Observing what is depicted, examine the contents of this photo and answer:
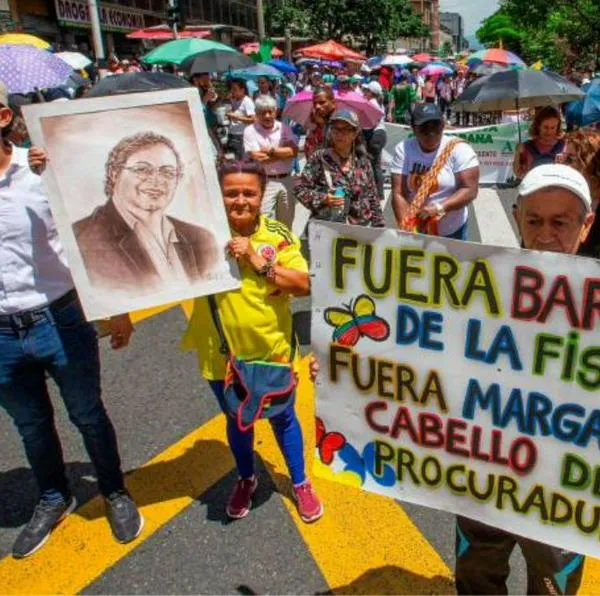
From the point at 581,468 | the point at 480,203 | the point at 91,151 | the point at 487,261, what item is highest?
the point at 91,151

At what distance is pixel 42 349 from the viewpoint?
Result: 94.7 inches

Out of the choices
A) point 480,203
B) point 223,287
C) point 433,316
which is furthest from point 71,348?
point 480,203

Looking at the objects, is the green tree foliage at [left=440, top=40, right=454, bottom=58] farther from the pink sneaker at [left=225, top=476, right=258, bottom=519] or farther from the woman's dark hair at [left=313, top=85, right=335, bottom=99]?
the pink sneaker at [left=225, top=476, right=258, bottom=519]

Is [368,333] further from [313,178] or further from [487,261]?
[313,178]

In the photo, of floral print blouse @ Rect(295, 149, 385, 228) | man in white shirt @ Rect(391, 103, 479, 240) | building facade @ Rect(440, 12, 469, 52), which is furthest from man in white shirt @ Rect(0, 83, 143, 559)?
building facade @ Rect(440, 12, 469, 52)

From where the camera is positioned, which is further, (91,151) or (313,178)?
(313,178)

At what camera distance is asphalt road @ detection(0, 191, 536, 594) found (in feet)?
8.10

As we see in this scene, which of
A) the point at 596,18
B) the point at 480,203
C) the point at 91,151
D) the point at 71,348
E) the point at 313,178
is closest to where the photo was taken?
the point at 91,151

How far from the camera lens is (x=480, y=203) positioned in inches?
363

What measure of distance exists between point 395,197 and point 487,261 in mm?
2684

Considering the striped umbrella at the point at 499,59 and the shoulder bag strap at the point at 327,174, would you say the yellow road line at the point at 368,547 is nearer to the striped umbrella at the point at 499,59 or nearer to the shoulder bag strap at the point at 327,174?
the shoulder bag strap at the point at 327,174

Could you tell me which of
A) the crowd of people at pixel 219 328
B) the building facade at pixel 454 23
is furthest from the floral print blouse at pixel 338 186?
the building facade at pixel 454 23

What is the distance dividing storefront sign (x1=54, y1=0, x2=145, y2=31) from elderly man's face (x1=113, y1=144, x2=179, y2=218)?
28.1 meters

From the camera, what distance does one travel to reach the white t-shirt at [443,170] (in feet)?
12.8
